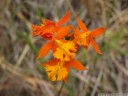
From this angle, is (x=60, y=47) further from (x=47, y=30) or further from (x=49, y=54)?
(x=49, y=54)

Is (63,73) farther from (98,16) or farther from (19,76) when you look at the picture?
(98,16)

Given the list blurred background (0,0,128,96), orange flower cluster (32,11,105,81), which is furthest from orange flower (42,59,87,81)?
blurred background (0,0,128,96)

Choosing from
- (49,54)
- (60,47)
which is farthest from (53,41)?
(49,54)

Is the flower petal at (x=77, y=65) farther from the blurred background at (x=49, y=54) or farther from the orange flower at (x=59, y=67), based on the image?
the blurred background at (x=49, y=54)

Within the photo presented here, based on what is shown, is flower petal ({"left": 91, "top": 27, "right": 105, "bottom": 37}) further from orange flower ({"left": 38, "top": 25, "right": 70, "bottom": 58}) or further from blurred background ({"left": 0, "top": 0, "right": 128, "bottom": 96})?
blurred background ({"left": 0, "top": 0, "right": 128, "bottom": 96})

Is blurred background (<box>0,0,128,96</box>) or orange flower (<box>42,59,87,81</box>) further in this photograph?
blurred background (<box>0,0,128,96</box>)

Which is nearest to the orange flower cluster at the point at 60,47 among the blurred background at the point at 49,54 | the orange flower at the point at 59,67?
the orange flower at the point at 59,67
